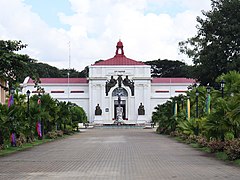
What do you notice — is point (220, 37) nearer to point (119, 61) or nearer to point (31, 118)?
point (31, 118)

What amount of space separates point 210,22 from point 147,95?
54496 millimetres

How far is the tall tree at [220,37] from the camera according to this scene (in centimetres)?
4028

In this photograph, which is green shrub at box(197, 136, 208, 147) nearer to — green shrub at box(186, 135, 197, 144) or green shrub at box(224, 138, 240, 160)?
green shrub at box(186, 135, 197, 144)

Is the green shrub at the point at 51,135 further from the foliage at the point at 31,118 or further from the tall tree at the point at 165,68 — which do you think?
the tall tree at the point at 165,68

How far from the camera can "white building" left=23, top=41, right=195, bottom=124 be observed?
309ft

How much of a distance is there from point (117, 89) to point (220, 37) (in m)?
54.2

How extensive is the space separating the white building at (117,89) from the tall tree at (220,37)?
169 feet

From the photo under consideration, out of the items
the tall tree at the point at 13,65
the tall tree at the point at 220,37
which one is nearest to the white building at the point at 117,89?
the tall tree at the point at 220,37

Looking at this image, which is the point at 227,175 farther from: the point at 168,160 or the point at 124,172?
the point at 168,160

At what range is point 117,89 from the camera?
311 ft

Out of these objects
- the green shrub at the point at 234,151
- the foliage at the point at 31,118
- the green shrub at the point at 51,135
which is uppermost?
the foliage at the point at 31,118

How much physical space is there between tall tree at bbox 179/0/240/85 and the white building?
5158 centimetres

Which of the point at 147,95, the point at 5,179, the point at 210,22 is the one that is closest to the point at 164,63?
the point at 147,95

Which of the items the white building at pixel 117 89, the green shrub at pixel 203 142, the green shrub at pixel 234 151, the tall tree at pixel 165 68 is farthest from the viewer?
the tall tree at pixel 165 68
